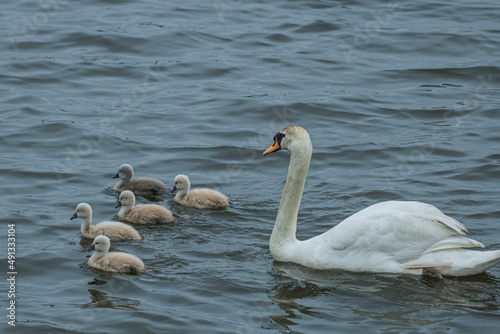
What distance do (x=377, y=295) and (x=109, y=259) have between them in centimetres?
302

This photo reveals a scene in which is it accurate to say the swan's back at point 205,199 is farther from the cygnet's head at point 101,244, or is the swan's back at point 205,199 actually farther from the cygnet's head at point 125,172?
the cygnet's head at point 101,244

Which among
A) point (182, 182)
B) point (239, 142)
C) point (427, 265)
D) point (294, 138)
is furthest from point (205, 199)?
point (427, 265)

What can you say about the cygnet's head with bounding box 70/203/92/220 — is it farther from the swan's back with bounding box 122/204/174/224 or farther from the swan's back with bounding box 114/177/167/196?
the swan's back with bounding box 114/177/167/196

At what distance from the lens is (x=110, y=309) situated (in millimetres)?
8727

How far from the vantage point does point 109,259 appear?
378 inches

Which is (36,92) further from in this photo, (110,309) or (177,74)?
(110,309)

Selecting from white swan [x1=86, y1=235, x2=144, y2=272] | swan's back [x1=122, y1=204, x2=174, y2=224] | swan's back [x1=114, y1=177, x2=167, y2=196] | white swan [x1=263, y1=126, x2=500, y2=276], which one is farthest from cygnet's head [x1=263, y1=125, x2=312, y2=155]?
swan's back [x1=114, y1=177, x2=167, y2=196]

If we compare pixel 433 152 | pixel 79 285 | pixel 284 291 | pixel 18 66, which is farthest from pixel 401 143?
pixel 18 66

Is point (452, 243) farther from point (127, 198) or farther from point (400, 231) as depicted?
point (127, 198)

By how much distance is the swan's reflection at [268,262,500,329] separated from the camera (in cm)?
866

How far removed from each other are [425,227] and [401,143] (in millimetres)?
5080

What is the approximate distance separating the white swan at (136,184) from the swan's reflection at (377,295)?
3201 mm

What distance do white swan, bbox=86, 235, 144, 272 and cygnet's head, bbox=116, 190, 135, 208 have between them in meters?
1.57

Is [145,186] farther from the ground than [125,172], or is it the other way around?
[125,172]
